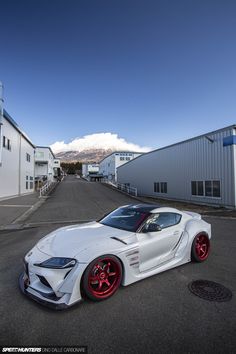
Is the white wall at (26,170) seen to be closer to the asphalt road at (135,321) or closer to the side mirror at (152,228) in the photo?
the asphalt road at (135,321)

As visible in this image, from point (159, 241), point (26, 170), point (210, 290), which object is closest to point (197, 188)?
point (159, 241)

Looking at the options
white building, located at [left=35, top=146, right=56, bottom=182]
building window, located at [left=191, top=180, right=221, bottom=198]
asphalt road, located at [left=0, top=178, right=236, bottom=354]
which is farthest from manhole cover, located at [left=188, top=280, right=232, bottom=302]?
white building, located at [left=35, top=146, right=56, bottom=182]

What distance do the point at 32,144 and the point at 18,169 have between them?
960 cm

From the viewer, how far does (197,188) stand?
704 inches

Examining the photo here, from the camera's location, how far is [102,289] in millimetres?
3201

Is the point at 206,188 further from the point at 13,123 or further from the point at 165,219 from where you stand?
the point at 13,123

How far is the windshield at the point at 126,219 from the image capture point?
4.05m

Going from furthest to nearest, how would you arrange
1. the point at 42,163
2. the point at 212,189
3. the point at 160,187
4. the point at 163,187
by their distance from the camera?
1. the point at 42,163
2. the point at 160,187
3. the point at 163,187
4. the point at 212,189

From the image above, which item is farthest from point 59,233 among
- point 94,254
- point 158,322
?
point 158,322

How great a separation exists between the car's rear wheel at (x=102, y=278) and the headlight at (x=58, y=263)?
25 centimetres

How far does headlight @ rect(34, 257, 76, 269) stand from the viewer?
9.56ft

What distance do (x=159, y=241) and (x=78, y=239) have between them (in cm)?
148

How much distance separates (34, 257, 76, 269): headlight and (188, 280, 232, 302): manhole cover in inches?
80.5

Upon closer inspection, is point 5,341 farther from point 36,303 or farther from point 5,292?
point 5,292
